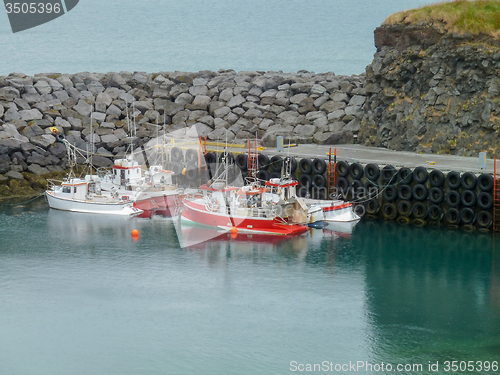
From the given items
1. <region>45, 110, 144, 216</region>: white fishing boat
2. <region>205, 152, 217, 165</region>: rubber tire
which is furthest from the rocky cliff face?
<region>45, 110, 144, 216</region>: white fishing boat

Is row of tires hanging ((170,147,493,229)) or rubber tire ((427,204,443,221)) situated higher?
row of tires hanging ((170,147,493,229))

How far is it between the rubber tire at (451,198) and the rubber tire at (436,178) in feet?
2.00

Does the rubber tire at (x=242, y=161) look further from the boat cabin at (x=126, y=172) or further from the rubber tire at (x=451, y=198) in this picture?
the rubber tire at (x=451, y=198)

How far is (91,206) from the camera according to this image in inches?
1586

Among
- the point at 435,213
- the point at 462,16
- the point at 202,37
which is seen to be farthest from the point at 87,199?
the point at 202,37

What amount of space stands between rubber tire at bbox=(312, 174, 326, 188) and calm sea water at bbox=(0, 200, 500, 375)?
3.71m

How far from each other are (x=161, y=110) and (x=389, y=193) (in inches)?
800

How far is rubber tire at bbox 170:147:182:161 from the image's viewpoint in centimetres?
4488

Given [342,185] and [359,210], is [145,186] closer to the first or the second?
[342,185]

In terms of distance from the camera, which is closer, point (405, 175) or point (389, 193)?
point (405, 175)

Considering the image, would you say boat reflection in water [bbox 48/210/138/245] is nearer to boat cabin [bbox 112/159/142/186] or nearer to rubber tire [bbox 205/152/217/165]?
boat cabin [bbox 112/159/142/186]

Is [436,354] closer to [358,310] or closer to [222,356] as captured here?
[358,310]

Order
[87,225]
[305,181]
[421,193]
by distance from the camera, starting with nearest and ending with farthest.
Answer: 1. [421,193]
2. [87,225]
3. [305,181]

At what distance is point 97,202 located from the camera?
132ft
